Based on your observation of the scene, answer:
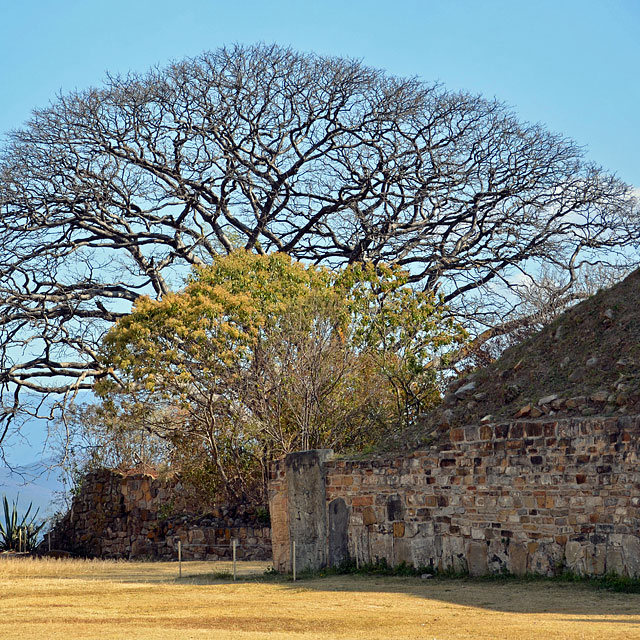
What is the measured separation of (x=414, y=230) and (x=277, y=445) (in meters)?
11.1

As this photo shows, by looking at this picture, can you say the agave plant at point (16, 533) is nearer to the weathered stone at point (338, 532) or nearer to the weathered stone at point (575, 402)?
the weathered stone at point (338, 532)

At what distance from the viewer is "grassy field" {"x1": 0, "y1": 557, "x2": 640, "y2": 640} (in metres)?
9.02

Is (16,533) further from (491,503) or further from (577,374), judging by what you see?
(577,374)

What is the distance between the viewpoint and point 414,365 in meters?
20.5

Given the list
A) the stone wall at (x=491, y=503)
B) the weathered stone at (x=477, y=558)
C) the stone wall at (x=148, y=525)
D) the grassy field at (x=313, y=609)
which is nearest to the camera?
the grassy field at (x=313, y=609)

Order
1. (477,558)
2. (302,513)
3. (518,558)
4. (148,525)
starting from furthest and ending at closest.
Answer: (148,525) < (302,513) < (477,558) < (518,558)

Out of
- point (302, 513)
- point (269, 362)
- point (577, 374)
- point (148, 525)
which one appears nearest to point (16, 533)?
point (148, 525)

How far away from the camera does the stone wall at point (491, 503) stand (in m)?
11.8

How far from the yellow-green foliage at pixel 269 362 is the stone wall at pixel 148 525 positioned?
1.14m

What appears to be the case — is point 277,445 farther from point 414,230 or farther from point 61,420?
point 414,230

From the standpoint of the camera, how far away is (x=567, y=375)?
14.1 m

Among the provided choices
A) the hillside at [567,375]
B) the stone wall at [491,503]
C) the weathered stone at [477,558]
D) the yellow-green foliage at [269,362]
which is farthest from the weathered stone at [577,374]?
the yellow-green foliage at [269,362]

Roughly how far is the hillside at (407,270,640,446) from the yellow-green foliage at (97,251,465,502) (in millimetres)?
4564

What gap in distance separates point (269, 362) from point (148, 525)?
6.16 meters
